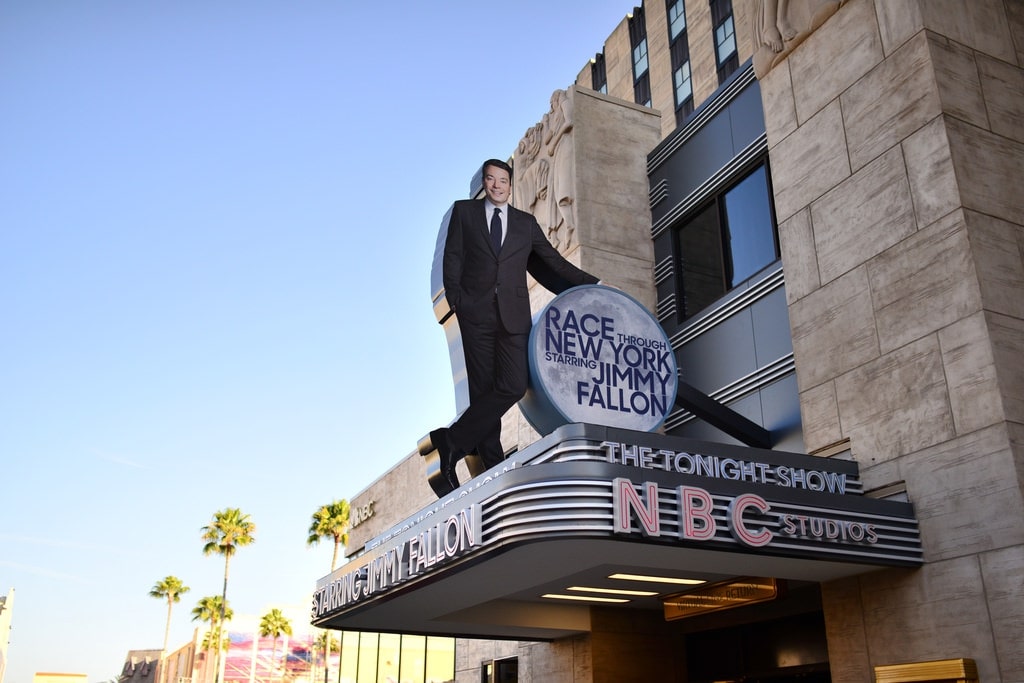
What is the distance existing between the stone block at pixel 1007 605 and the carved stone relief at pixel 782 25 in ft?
29.4

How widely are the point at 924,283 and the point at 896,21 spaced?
412 cm

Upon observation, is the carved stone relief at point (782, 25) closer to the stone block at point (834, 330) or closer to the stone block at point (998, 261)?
the stone block at point (834, 330)

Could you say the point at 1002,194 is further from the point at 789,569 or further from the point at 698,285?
the point at 698,285

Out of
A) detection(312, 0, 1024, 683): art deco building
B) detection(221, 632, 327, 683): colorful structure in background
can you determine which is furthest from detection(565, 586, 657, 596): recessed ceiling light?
detection(221, 632, 327, 683): colorful structure in background

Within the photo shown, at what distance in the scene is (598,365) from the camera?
545 inches

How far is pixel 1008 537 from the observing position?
10.6 m

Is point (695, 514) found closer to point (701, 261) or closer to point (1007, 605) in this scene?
point (1007, 605)

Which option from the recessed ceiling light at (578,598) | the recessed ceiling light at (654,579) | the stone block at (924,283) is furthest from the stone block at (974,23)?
the recessed ceiling light at (578,598)

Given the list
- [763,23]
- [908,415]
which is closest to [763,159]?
[763,23]

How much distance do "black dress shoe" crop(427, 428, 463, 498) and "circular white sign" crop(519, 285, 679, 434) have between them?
1473 mm

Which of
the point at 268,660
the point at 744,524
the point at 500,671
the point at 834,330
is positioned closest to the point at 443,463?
the point at 744,524

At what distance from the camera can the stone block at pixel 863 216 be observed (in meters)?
13.0

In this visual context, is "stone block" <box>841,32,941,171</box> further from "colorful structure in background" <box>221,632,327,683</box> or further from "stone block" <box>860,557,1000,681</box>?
"colorful structure in background" <box>221,632,327,683</box>

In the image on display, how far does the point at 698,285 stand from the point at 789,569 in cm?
805
